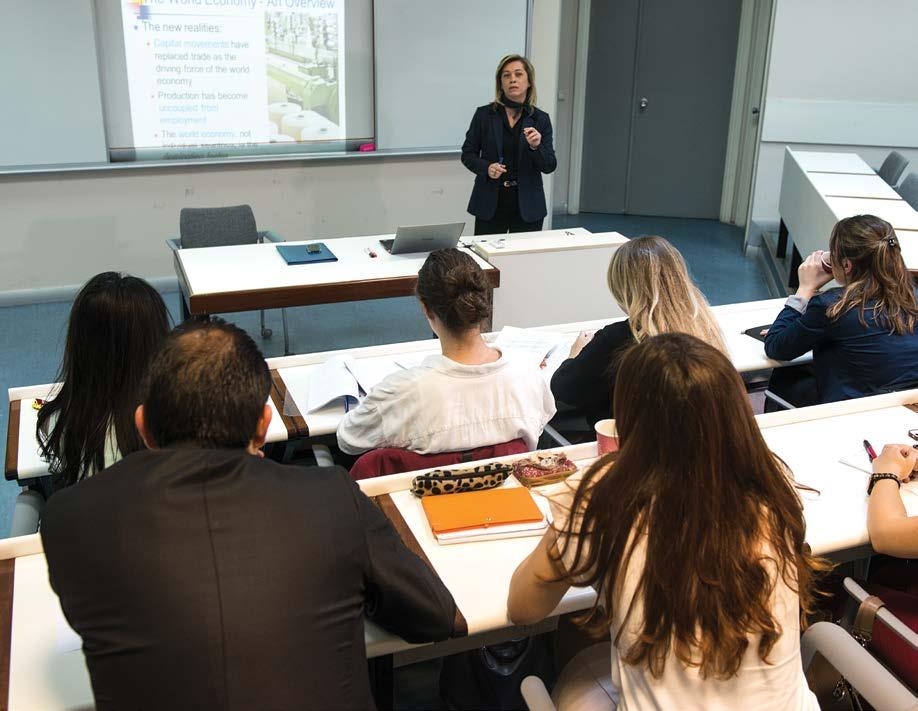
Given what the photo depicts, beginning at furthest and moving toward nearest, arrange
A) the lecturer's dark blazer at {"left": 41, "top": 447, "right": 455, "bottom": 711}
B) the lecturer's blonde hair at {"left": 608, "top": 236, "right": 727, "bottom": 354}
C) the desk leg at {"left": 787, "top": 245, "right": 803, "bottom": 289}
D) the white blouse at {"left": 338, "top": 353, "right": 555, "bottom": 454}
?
the desk leg at {"left": 787, "top": 245, "right": 803, "bottom": 289} < the lecturer's blonde hair at {"left": 608, "top": 236, "right": 727, "bottom": 354} < the white blouse at {"left": 338, "top": 353, "right": 555, "bottom": 454} < the lecturer's dark blazer at {"left": 41, "top": 447, "right": 455, "bottom": 711}

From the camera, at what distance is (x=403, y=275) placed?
421 centimetres

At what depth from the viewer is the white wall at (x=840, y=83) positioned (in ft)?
22.7

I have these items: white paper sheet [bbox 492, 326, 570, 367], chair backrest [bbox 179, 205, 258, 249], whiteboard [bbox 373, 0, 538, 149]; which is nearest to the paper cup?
Answer: white paper sheet [bbox 492, 326, 570, 367]

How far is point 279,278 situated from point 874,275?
2.44 m

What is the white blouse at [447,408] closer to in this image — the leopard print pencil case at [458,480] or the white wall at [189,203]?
the leopard print pencil case at [458,480]

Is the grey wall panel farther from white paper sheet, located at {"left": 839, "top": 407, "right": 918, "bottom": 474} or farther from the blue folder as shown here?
white paper sheet, located at {"left": 839, "top": 407, "right": 918, "bottom": 474}

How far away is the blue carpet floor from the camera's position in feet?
15.8

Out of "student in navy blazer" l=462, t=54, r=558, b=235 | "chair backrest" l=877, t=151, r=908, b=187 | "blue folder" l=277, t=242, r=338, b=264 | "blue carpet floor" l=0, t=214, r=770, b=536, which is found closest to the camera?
"blue folder" l=277, t=242, r=338, b=264

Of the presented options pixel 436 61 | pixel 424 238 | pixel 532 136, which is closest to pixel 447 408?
pixel 424 238

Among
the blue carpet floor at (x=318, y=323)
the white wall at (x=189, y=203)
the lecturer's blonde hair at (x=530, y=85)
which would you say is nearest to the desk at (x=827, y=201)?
the blue carpet floor at (x=318, y=323)

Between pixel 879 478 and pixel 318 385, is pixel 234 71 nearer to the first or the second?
pixel 318 385

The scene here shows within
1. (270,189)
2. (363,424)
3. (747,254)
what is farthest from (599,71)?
(363,424)

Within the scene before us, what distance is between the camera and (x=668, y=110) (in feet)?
27.8

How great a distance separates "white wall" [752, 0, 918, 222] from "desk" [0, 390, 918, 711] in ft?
16.8
